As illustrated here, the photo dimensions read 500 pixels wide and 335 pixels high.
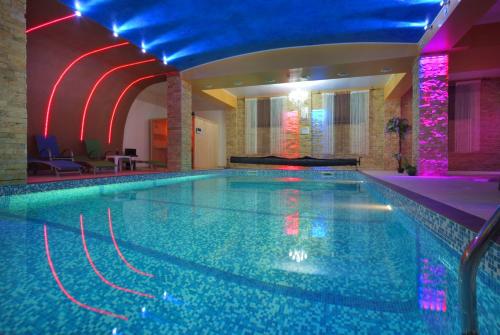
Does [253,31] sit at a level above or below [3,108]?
above

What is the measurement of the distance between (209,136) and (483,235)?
11.8 m

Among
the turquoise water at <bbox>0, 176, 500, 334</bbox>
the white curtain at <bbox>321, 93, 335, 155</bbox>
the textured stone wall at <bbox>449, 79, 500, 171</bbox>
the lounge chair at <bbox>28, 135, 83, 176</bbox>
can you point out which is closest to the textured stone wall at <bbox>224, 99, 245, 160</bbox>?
the white curtain at <bbox>321, 93, 335, 155</bbox>

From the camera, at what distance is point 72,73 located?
24.3ft

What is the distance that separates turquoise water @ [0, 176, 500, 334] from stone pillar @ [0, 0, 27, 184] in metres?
1.94

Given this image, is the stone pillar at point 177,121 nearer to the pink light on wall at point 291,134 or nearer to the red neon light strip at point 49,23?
the red neon light strip at point 49,23

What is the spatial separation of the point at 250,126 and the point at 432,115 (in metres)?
7.69

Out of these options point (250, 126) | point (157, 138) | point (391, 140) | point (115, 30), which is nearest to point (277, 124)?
point (250, 126)

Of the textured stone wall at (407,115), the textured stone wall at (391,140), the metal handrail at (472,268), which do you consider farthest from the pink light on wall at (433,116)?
the metal handrail at (472,268)

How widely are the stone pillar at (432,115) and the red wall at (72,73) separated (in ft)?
23.3

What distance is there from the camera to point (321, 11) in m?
5.36

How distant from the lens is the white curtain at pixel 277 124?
476 inches

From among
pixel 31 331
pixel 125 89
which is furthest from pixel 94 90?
pixel 31 331

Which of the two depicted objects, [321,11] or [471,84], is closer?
[321,11]

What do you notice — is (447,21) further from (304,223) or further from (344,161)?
(344,161)
